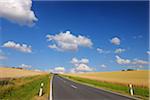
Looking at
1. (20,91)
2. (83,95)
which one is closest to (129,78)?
(20,91)

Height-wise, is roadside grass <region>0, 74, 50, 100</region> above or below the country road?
below

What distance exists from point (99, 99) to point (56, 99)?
112 inches

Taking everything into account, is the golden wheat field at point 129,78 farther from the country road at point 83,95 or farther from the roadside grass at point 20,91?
the roadside grass at point 20,91

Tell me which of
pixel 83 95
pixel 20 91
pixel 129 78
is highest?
pixel 83 95

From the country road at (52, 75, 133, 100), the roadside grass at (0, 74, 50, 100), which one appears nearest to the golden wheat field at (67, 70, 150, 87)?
the country road at (52, 75, 133, 100)

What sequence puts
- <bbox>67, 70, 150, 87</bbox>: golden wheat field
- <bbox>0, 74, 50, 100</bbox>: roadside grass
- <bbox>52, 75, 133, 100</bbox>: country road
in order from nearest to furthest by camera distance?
1. <bbox>52, 75, 133, 100</bbox>: country road
2. <bbox>0, 74, 50, 100</bbox>: roadside grass
3. <bbox>67, 70, 150, 87</bbox>: golden wheat field

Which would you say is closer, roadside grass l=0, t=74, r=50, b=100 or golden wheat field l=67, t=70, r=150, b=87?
roadside grass l=0, t=74, r=50, b=100

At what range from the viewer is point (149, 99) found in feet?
52.6

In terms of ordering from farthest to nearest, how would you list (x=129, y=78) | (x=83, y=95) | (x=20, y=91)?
1. (x=129, y=78)
2. (x=20, y=91)
3. (x=83, y=95)

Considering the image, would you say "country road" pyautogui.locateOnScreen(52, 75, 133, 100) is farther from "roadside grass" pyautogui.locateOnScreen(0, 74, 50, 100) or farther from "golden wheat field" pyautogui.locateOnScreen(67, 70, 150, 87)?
"golden wheat field" pyautogui.locateOnScreen(67, 70, 150, 87)

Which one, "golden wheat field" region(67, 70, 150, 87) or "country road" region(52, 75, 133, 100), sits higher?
"country road" region(52, 75, 133, 100)

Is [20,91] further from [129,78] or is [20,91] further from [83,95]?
[129,78]

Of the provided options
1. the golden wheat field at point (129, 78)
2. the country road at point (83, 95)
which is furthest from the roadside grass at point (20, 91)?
the golden wheat field at point (129, 78)

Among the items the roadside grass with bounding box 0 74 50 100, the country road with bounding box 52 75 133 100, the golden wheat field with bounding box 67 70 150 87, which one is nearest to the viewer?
the country road with bounding box 52 75 133 100
